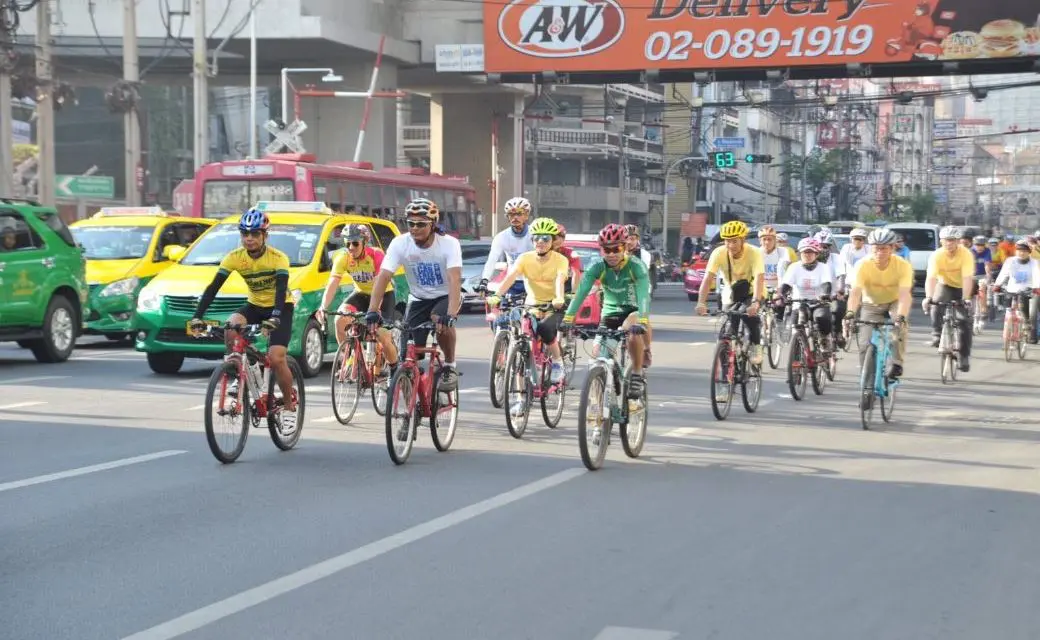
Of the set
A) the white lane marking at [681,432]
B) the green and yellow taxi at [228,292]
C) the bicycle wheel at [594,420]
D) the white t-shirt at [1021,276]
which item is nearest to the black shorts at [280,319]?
the bicycle wheel at [594,420]

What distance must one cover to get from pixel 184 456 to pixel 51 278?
8.91 metres

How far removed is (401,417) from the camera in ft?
35.3

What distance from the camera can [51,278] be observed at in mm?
19359

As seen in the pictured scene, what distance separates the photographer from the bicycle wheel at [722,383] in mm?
14164

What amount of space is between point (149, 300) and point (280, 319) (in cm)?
705

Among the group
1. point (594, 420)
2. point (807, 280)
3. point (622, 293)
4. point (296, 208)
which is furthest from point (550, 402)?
point (296, 208)

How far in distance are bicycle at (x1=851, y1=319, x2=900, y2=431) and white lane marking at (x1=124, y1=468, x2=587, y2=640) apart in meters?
4.60

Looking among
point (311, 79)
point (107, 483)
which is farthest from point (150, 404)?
point (311, 79)

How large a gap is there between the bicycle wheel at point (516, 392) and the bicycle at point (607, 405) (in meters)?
1.18

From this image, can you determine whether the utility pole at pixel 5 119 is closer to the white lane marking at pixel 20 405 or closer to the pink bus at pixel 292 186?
the pink bus at pixel 292 186

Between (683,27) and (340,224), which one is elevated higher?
(683,27)

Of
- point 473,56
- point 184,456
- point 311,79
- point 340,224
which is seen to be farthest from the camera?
point 311,79

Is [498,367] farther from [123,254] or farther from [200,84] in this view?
[200,84]

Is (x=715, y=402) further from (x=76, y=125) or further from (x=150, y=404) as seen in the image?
(x=76, y=125)
